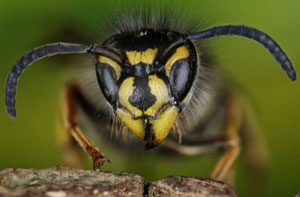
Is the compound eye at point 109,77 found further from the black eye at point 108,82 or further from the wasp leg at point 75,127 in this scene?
the wasp leg at point 75,127

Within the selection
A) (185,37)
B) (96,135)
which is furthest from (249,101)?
(185,37)

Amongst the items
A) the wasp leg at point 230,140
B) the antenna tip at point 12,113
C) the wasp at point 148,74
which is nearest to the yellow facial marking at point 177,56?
the wasp at point 148,74

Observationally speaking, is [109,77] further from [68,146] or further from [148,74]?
[68,146]

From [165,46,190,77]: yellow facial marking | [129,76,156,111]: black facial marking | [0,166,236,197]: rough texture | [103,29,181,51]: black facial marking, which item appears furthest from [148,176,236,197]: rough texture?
[103,29,181,51]: black facial marking

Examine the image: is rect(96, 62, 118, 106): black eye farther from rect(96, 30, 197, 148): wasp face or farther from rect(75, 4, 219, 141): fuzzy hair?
rect(75, 4, 219, 141): fuzzy hair

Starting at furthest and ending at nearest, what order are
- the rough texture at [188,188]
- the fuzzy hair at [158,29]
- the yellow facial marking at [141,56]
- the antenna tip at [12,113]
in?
the fuzzy hair at [158,29] < the yellow facial marking at [141,56] < the antenna tip at [12,113] < the rough texture at [188,188]

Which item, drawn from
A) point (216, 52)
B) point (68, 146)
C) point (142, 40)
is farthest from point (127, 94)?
point (68, 146)
